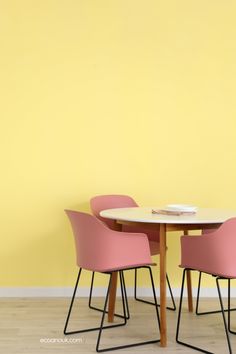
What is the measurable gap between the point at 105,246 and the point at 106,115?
151 centimetres

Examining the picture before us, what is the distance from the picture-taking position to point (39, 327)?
3.30 m

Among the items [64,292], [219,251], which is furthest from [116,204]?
[219,251]

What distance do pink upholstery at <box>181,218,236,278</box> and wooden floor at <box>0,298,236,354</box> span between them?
502mm

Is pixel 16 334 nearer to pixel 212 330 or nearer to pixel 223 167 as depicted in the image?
pixel 212 330

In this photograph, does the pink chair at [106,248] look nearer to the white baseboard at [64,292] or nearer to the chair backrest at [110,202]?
the chair backrest at [110,202]

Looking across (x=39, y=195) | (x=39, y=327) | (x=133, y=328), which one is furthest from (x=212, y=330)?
(x=39, y=195)

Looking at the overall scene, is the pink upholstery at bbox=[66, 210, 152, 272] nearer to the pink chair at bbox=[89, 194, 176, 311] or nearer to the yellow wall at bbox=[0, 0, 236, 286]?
the pink chair at bbox=[89, 194, 176, 311]

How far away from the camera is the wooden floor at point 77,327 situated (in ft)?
9.63

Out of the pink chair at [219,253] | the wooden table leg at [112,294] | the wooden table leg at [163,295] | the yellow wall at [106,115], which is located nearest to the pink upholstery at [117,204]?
the yellow wall at [106,115]

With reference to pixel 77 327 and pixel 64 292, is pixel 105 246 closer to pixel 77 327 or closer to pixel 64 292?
pixel 77 327

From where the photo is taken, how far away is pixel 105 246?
2941mm

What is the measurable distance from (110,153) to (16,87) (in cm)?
96

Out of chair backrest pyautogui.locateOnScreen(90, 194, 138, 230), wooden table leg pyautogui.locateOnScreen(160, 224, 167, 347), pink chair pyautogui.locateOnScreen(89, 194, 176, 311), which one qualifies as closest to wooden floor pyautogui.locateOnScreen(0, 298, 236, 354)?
wooden table leg pyautogui.locateOnScreen(160, 224, 167, 347)

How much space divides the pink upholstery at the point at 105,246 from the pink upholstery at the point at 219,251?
0.35m
